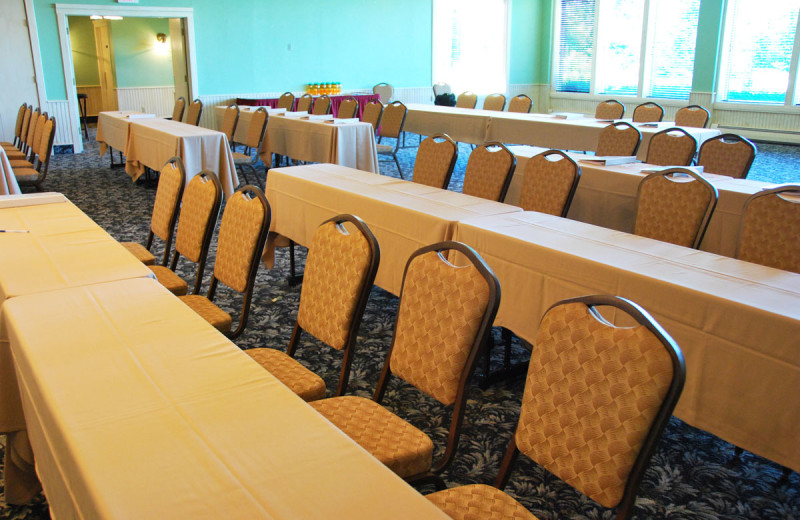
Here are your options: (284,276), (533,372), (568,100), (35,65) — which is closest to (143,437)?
(533,372)

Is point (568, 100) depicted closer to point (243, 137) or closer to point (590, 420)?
point (243, 137)

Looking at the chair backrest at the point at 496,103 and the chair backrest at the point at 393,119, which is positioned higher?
the chair backrest at the point at 496,103

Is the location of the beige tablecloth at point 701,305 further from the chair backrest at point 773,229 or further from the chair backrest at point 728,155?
the chair backrest at point 728,155

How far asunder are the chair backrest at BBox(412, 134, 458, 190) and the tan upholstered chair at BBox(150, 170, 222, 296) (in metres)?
2.07

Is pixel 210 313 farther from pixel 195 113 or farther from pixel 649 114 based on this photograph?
pixel 195 113

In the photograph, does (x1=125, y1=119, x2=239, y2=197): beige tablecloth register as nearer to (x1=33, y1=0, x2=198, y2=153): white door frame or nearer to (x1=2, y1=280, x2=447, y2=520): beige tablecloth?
(x1=33, y1=0, x2=198, y2=153): white door frame

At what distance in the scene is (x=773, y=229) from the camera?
10.6 ft

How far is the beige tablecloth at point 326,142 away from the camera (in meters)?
7.48

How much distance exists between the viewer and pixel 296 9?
1276 centimetres

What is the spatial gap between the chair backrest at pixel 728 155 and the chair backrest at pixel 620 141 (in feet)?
2.71

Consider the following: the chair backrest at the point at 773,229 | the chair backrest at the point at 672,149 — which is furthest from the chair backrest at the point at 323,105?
the chair backrest at the point at 773,229

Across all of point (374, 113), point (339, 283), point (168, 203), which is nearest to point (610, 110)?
point (374, 113)

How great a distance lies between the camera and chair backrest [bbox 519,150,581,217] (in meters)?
4.16

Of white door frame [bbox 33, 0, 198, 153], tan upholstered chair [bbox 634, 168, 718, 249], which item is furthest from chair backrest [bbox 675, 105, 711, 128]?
white door frame [bbox 33, 0, 198, 153]
